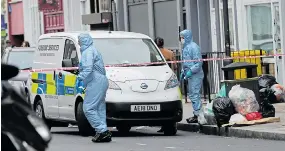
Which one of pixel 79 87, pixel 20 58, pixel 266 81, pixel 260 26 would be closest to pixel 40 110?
pixel 79 87

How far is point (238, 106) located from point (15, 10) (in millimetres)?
34206

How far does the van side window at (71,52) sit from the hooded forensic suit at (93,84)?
1852mm

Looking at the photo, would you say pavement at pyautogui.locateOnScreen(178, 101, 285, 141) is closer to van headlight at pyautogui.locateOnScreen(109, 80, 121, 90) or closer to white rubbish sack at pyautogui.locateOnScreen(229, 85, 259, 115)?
white rubbish sack at pyautogui.locateOnScreen(229, 85, 259, 115)

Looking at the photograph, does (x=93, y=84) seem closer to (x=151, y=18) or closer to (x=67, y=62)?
(x=67, y=62)

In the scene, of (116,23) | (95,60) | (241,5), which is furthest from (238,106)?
(116,23)

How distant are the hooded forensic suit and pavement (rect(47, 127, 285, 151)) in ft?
1.28

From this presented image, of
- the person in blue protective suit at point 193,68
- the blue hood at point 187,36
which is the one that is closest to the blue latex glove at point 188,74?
the person in blue protective suit at point 193,68

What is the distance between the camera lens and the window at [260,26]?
27172mm

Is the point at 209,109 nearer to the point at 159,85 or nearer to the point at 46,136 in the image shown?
the point at 159,85

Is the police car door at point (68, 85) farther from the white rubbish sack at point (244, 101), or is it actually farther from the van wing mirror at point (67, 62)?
the white rubbish sack at point (244, 101)

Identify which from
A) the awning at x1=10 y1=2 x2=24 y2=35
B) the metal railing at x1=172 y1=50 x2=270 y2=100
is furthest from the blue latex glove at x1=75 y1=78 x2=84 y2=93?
the awning at x1=10 y1=2 x2=24 y2=35

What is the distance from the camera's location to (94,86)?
16.4 metres

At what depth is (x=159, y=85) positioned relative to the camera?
17.9 meters

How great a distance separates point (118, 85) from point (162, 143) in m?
1.82
